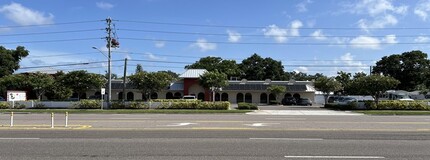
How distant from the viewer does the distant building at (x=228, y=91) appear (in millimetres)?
67250

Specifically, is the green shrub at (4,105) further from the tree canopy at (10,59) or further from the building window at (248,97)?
the building window at (248,97)

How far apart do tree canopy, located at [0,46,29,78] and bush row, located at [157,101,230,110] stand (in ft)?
136

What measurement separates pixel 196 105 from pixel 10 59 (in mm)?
45891

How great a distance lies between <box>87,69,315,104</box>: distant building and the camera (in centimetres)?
6725

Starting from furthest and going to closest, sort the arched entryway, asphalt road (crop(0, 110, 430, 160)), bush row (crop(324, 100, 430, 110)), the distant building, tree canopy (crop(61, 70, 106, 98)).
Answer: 1. the arched entryway
2. the distant building
3. tree canopy (crop(61, 70, 106, 98))
4. bush row (crop(324, 100, 430, 110))
5. asphalt road (crop(0, 110, 430, 160))

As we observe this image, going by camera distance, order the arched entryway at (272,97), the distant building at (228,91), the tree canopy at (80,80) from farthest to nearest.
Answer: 1. the arched entryway at (272,97)
2. the distant building at (228,91)
3. the tree canopy at (80,80)

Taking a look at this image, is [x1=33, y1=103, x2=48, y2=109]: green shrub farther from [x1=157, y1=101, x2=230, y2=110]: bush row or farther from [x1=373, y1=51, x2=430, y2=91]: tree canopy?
[x1=373, y1=51, x2=430, y2=91]: tree canopy

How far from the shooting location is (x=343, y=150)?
10.6 metres

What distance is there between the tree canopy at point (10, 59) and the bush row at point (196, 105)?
1631 inches

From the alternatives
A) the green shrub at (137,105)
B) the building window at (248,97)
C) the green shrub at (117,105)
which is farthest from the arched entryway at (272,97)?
the green shrub at (117,105)

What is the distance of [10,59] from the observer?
72.6 metres

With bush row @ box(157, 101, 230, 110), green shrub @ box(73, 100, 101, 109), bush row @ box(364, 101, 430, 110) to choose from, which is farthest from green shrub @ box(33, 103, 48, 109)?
bush row @ box(364, 101, 430, 110)

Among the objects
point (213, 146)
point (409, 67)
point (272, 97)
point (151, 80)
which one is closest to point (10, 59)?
point (151, 80)

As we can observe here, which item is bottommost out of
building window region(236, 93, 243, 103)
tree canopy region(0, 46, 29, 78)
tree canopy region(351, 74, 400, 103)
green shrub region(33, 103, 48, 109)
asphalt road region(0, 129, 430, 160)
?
asphalt road region(0, 129, 430, 160)
